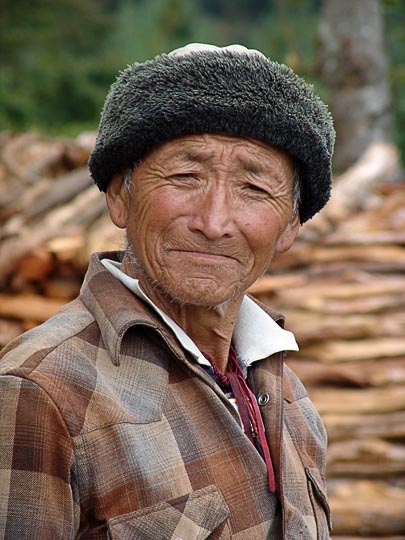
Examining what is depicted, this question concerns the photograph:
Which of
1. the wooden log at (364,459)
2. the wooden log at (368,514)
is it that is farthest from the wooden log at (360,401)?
the wooden log at (368,514)

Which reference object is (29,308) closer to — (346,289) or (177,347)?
(346,289)

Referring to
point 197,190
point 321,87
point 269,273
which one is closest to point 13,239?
point 269,273

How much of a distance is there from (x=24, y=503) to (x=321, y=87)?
7146 millimetres

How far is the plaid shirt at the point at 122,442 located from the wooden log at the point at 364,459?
1793 mm

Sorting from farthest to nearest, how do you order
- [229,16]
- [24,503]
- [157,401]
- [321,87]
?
[229,16], [321,87], [157,401], [24,503]

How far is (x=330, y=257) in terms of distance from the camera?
468cm

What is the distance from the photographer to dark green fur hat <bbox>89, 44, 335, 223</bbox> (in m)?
1.81

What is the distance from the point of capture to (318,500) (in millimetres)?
2053

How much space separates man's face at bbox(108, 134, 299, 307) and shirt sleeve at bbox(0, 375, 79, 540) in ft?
1.36

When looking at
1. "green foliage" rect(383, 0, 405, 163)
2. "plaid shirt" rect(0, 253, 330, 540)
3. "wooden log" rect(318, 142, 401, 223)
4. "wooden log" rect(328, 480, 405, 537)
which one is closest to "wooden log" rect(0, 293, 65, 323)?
"wooden log" rect(328, 480, 405, 537)

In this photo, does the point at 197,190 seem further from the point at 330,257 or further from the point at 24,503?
the point at 330,257

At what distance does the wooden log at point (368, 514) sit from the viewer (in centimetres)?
338

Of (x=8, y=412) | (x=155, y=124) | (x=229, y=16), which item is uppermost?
(x=229, y=16)

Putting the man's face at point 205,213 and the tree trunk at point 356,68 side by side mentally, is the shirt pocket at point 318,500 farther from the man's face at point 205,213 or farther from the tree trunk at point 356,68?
the tree trunk at point 356,68
